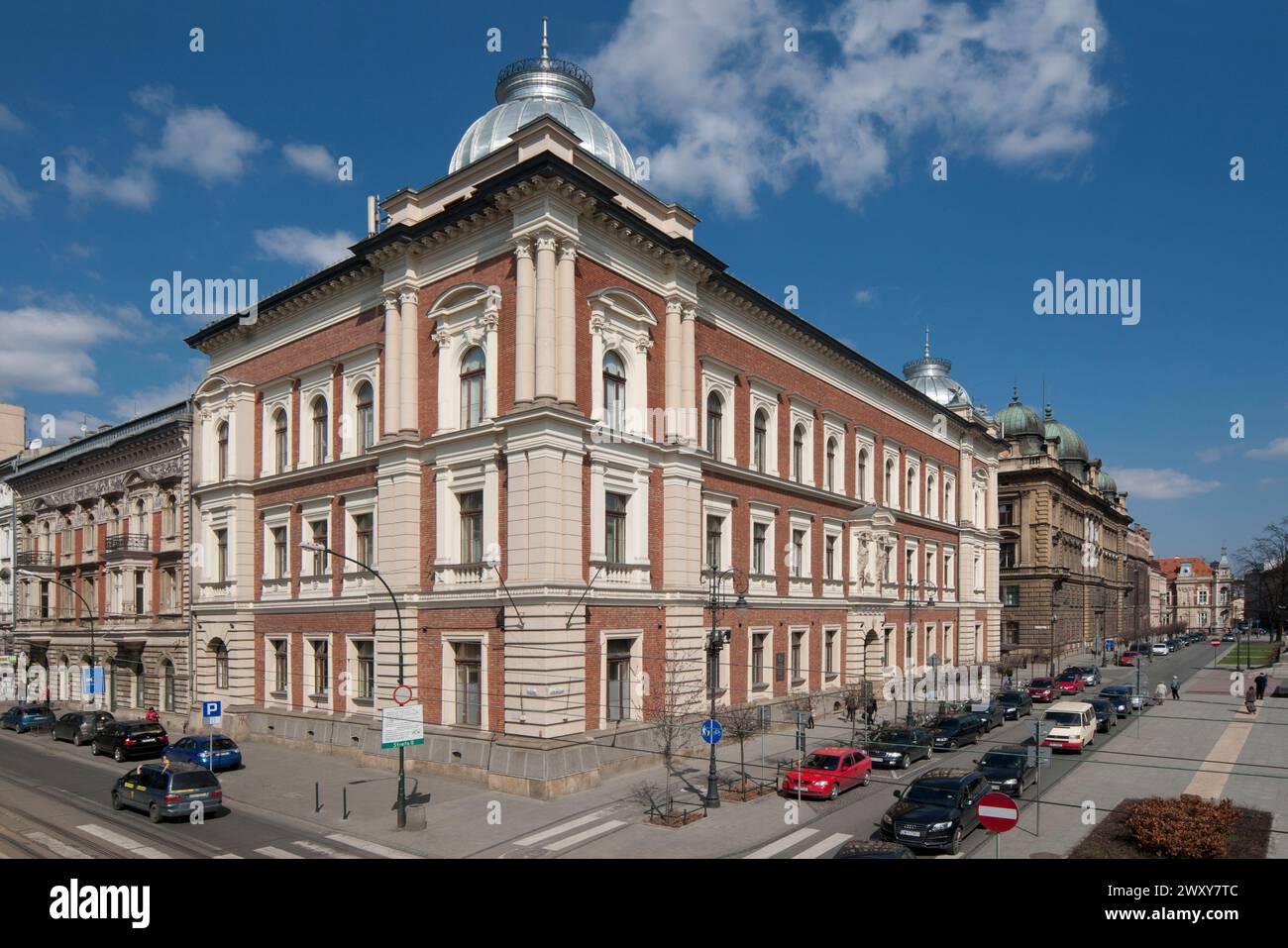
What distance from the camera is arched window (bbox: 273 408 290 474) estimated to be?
39812 millimetres

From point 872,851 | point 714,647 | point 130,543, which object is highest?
point 130,543

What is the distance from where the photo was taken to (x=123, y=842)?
22297mm

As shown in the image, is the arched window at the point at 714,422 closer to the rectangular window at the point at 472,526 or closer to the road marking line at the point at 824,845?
the rectangular window at the point at 472,526

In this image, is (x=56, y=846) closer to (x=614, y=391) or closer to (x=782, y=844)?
(x=782, y=844)

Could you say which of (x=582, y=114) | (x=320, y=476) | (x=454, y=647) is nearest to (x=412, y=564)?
(x=454, y=647)

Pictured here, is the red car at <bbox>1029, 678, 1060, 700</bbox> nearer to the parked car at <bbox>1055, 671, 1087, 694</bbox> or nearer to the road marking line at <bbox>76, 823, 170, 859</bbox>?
the parked car at <bbox>1055, 671, 1087, 694</bbox>

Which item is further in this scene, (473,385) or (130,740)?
(130,740)

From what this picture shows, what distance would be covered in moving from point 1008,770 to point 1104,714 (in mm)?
15700

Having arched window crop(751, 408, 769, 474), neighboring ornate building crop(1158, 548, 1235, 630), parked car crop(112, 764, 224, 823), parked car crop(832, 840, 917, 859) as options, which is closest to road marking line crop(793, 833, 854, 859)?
parked car crop(832, 840, 917, 859)

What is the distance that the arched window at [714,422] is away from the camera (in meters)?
36.3

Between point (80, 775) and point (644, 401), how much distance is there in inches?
978

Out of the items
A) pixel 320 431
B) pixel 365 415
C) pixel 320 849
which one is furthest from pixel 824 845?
pixel 320 431

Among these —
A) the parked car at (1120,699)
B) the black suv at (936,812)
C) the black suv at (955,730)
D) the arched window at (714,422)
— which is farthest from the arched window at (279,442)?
the parked car at (1120,699)

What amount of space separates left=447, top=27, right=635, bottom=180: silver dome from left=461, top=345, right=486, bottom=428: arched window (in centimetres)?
929
